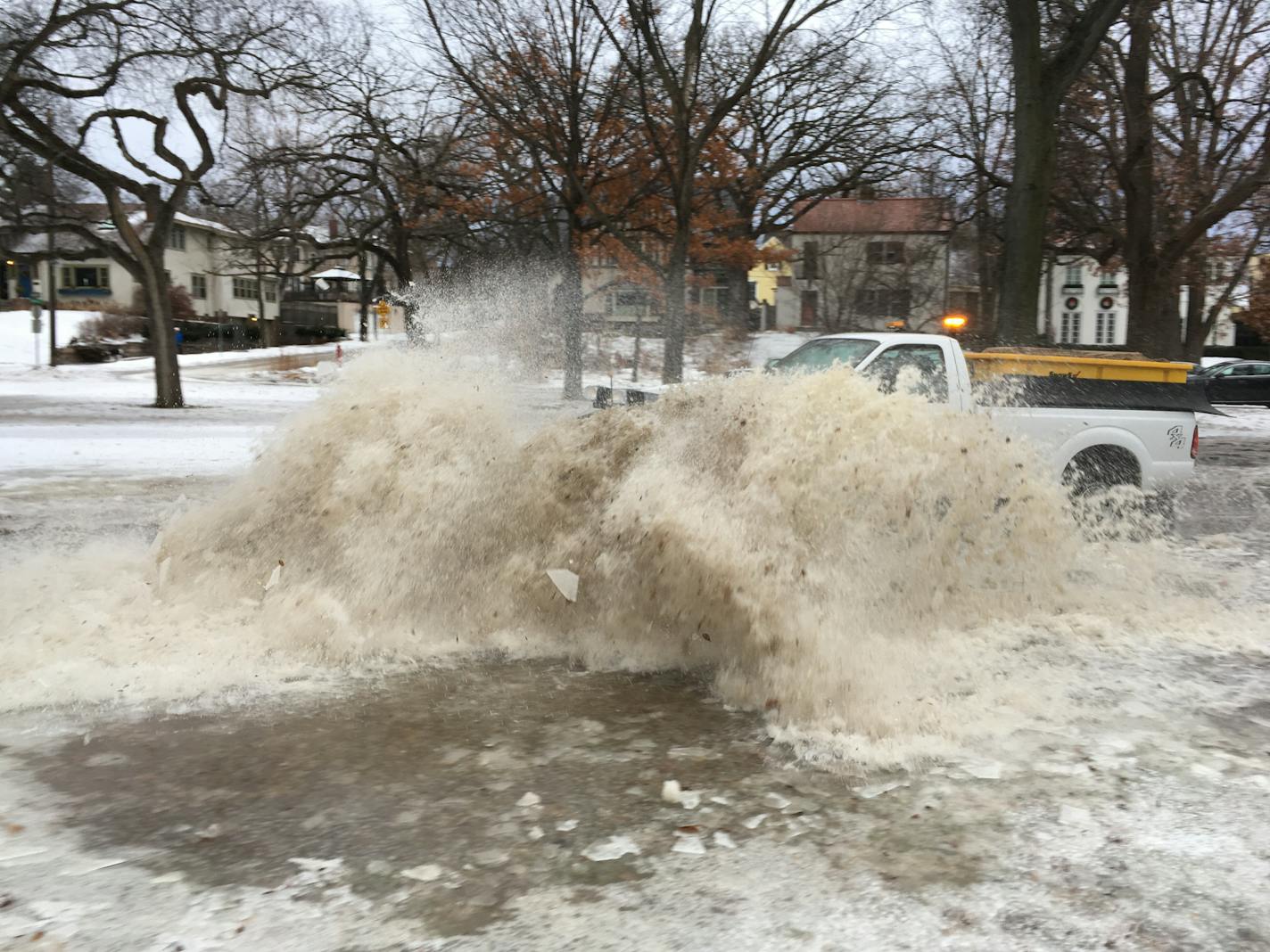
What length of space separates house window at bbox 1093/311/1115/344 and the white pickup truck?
227 feet

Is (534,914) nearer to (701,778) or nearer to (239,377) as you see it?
(701,778)

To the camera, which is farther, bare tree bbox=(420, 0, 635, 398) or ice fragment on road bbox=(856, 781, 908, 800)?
bare tree bbox=(420, 0, 635, 398)

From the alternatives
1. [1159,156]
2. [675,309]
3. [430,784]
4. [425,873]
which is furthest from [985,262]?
[425,873]

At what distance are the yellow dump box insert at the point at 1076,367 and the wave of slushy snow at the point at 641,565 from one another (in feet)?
10.1

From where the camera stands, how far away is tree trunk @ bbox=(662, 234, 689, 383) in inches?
744

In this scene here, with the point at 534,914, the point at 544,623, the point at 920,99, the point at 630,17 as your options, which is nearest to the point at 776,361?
the point at 544,623

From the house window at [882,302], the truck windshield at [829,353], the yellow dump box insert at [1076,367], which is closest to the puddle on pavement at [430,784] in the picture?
the truck windshield at [829,353]

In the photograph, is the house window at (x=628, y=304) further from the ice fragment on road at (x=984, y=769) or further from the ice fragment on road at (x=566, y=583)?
the ice fragment on road at (x=984, y=769)

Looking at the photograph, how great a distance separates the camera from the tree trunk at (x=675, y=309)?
18906 millimetres

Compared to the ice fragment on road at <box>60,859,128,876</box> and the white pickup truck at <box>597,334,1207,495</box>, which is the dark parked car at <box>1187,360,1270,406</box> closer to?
the white pickup truck at <box>597,334,1207,495</box>

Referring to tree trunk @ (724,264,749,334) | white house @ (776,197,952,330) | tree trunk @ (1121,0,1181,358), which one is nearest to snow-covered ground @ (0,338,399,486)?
tree trunk @ (724,264,749,334)

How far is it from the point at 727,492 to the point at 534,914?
279 centimetres

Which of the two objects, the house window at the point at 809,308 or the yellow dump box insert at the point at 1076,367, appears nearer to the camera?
the yellow dump box insert at the point at 1076,367

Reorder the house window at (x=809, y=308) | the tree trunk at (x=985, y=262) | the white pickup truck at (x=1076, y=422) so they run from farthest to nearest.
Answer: the house window at (x=809, y=308) → the tree trunk at (x=985, y=262) → the white pickup truck at (x=1076, y=422)
